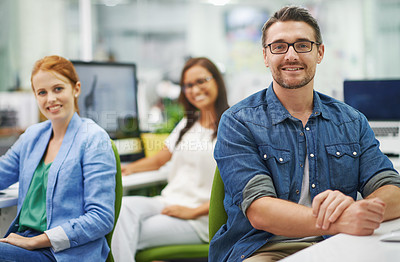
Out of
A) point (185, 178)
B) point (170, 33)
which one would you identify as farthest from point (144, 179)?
point (170, 33)

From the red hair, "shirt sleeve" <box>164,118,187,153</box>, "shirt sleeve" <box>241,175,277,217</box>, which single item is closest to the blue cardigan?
the red hair

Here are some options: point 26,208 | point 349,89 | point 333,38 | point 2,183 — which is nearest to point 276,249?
point 26,208

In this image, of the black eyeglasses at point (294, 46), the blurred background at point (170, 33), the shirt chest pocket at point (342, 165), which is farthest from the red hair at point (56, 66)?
the blurred background at point (170, 33)

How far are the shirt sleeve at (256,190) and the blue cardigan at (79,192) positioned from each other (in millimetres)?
486

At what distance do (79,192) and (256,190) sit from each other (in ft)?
2.00

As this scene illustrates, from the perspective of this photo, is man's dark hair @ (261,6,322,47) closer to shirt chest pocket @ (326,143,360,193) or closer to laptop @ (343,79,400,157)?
shirt chest pocket @ (326,143,360,193)

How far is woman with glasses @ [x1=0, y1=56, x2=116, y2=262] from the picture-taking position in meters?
1.42

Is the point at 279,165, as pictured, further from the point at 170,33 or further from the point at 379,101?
Answer: the point at 170,33

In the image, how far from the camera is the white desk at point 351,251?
83 centimetres

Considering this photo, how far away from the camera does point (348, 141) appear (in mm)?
1350

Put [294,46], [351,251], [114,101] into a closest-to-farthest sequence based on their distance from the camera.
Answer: [351,251] → [294,46] → [114,101]

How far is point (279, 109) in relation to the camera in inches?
53.2

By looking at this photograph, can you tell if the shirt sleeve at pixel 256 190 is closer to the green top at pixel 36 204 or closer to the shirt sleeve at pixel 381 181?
the shirt sleeve at pixel 381 181

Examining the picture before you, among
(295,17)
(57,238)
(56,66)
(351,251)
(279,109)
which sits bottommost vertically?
(57,238)
